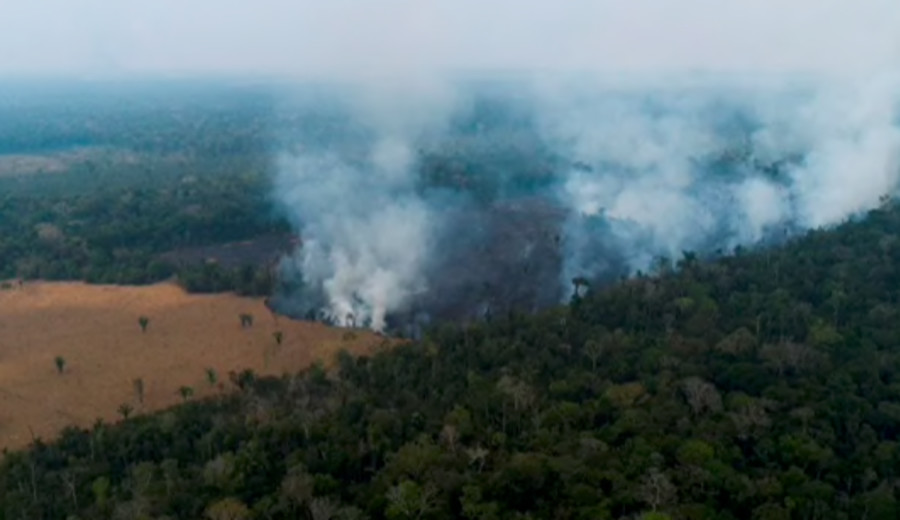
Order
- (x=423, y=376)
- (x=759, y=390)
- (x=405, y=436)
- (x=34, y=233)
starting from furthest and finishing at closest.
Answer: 1. (x=34, y=233)
2. (x=423, y=376)
3. (x=759, y=390)
4. (x=405, y=436)

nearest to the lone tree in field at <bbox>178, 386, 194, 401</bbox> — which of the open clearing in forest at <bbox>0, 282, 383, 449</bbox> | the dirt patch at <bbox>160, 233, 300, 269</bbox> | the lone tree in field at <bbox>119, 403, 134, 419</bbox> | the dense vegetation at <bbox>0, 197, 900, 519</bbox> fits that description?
the open clearing in forest at <bbox>0, 282, 383, 449</bbox>

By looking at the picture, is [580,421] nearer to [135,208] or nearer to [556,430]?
[556,430]

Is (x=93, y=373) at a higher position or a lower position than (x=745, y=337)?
lower

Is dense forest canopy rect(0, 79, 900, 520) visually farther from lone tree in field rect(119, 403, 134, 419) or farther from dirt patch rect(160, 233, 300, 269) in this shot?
dirt patch rect(160, 233, 300, 269)

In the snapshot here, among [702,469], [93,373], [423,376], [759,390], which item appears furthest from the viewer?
[93,373]

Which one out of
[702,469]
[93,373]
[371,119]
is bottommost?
[93,373]

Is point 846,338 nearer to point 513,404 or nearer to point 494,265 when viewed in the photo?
point 513,404

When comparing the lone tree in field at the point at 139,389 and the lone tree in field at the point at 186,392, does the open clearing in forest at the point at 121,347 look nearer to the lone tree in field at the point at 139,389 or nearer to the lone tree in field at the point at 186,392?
the lone tree in field at the point at 139,389

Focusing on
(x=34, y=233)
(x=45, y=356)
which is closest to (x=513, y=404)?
(x=45, y=356)
